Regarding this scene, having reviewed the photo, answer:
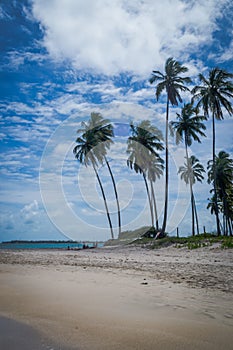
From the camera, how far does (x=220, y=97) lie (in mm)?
30219

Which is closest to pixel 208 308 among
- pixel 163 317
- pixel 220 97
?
pixel 163 317

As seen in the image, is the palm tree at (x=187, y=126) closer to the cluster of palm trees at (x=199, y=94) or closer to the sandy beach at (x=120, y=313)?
the cluster of palm trees at (x=199, y=94)

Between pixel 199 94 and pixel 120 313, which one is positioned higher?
pixel 199 94

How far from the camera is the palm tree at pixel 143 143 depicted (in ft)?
121

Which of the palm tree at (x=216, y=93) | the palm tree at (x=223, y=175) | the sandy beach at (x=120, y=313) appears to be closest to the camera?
the sandy beach at (x=120, y=313)

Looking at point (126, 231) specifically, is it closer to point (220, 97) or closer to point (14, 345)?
point (220, 97)

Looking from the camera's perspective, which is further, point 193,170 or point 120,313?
point 193,170

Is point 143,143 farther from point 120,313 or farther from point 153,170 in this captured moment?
point 120,313

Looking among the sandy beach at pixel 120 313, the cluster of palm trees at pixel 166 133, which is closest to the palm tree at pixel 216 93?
A: the cluster of palm trees at pixel 166 133

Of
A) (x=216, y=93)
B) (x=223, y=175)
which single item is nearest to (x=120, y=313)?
(x=216, y=93)

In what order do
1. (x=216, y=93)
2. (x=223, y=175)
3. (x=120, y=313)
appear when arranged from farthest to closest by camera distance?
(x=223, y=175), (x=216, y=93), (x=120, y=313)

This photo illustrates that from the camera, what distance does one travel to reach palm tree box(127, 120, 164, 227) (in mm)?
37000

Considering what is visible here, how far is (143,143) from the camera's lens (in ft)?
122

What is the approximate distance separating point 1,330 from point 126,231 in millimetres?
33498
